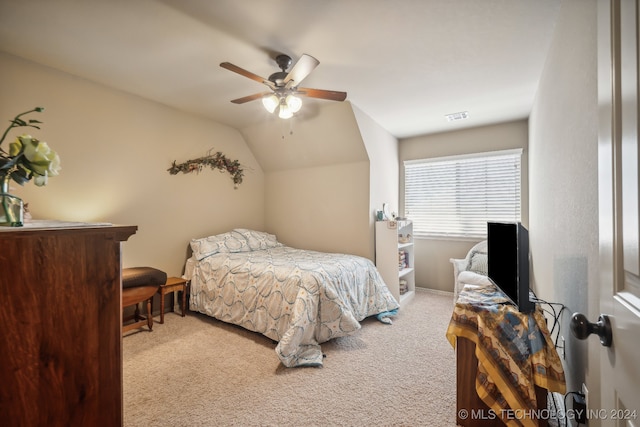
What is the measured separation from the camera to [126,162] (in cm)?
321

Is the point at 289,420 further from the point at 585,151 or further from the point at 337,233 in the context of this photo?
the point at 337,233

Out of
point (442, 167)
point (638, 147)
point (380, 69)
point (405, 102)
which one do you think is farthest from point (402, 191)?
point (638, 147)

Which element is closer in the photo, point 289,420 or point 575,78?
point 575,78

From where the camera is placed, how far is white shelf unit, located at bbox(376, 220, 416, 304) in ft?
12.1

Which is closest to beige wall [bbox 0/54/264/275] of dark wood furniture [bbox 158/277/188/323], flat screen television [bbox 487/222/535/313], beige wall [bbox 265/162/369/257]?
dark wood furniture [bbox 158/277/188/323]

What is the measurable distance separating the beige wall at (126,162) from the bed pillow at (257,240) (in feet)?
1.03

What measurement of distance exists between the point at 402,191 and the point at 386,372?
3.15 m

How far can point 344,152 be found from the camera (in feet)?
13.0

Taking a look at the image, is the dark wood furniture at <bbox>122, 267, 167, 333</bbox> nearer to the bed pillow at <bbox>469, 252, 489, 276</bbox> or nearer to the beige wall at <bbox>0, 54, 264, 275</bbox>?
the beige wall at <bbox>0, 54, 264, 275</bbox>

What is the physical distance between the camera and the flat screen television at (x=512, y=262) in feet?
4.99

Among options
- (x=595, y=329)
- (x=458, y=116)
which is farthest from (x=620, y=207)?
(x=458, y=116)

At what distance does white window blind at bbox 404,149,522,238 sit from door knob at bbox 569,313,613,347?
3.77 m

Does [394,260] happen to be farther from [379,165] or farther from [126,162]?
[126,162]

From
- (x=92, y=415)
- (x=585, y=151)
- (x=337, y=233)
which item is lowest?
(x=92, y=415)
